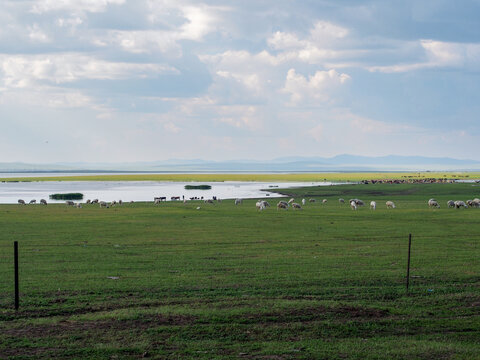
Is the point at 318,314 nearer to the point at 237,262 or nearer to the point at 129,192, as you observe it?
the point at 237,262

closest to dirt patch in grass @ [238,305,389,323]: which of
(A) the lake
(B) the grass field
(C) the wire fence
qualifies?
(B) the grass field

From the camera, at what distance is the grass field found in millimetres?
10133

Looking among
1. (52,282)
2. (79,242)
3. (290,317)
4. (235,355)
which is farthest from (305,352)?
(79,242)

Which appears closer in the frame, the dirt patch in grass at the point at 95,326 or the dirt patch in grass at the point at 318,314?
the dirt patch in grass at the point at 95,326

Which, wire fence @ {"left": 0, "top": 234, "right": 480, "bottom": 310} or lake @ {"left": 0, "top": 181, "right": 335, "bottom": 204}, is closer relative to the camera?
wire fence @ {"left": 0, "top": 234, "right": 480, "bottom": 310}

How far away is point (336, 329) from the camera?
11.1 metres

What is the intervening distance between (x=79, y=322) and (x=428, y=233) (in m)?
22.7

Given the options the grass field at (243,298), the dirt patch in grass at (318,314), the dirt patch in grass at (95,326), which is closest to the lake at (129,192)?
the grass field at (243,298)

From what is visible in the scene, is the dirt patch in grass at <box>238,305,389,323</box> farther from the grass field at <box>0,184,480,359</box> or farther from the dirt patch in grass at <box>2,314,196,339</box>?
the dirt patch in grass at <box>2,314,196,339</box>

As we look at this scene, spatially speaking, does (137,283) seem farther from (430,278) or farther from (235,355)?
(430,278)

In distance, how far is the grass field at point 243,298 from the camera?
10.1 meters

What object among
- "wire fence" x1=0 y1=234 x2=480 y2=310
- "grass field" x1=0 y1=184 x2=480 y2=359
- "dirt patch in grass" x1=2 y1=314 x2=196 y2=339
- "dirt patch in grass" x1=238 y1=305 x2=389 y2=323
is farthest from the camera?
"wire fence" x1=0 y1=234 x2=480 y2=310

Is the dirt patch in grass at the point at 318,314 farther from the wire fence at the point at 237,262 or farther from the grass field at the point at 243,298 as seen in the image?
the wire fence at the point at 237,262

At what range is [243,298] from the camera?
13719 mm
